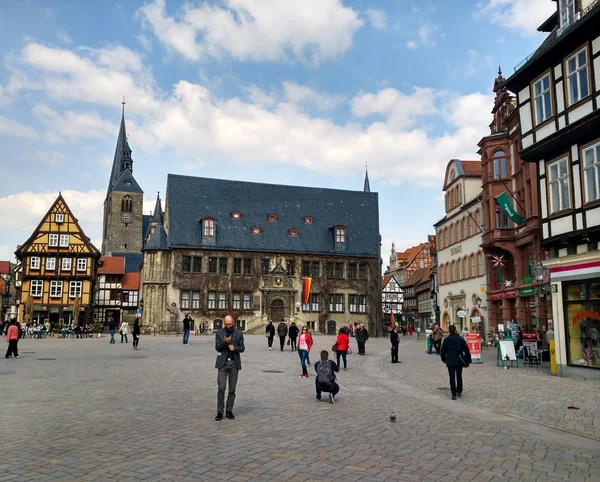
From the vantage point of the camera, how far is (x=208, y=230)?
60.7 metres

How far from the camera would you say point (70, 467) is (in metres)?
6.94

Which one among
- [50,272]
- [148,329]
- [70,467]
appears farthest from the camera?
[50,272]

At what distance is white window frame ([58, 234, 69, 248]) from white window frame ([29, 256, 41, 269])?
2717 mm

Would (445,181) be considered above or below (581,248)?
above

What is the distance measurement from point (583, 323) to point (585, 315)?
0.28 meters

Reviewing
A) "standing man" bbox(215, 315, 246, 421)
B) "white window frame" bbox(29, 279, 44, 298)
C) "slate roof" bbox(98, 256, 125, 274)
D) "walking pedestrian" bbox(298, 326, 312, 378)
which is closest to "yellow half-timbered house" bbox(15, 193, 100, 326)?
"white window frame" bbox(29, 279, 44, 298)

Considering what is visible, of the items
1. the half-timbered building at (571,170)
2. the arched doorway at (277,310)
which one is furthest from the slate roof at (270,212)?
the half-timbered building at (571,170)

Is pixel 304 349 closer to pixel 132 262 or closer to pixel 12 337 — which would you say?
pixel 12 337

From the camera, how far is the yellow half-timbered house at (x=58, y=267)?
209 ft

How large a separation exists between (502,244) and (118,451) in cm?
3142

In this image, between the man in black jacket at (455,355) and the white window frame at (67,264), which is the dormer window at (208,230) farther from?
the man in black jacket at (455,355)

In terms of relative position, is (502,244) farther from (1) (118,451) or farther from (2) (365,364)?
(1) (118,451)

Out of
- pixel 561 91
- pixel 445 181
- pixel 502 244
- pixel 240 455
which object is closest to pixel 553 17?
pixel 561 91

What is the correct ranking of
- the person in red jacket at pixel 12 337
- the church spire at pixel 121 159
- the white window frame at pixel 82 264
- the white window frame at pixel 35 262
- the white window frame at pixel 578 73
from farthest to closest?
1. the church spire at pixel 121 159
2. the white window frame at pixel 82 264
3. the white window frame at pixel 35 262
4. the person in red jacket at pixel 12 337
5. the white window frame at pixel 578 73
